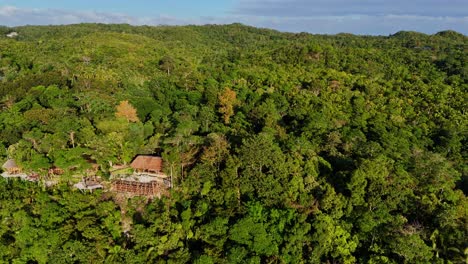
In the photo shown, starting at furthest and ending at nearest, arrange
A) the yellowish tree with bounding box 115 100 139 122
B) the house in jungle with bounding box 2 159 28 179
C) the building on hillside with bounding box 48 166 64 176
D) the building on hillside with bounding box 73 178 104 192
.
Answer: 1. the yellowish tree with bounding box 115 100 139 122
2. the house in jungle with bounding box 2 159 28 179
3. the building on hillside with bounding box 48 166 64 176
4. the building on hillside with bounding box 73 178 104 192

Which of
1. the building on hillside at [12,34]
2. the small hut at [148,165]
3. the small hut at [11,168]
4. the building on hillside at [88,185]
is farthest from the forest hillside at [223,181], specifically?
the building on hillside at [12,34]

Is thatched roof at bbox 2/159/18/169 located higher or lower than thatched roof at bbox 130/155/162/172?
lower

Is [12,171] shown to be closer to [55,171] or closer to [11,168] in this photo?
[11,168]

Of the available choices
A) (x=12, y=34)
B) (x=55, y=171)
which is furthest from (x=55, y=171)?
(x=12, y=34)

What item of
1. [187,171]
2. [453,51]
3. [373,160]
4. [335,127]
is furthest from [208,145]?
[453,51]

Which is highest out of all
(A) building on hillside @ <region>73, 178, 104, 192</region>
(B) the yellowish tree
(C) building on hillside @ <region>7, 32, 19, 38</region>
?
(C) building on hillside @ <region>7, 32, 19, 38</region>

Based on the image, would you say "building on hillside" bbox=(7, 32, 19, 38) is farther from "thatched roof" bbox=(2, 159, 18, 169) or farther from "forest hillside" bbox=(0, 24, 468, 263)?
"thatched roof" bbox=(2, 159, 18, 169)

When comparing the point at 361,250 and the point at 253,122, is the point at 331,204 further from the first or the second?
the point at 253,122

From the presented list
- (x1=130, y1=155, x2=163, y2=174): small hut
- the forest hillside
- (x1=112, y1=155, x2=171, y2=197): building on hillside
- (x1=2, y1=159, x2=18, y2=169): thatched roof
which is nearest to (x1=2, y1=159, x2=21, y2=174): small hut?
(x1=2, y1=159, x2=18, y2=169): thatched roof
